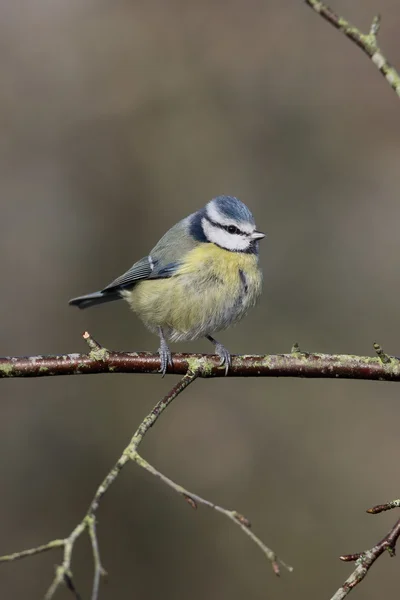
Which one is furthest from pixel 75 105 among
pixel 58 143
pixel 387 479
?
pixel 387 479

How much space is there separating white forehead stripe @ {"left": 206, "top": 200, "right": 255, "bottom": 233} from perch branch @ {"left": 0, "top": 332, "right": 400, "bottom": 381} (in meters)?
0.95

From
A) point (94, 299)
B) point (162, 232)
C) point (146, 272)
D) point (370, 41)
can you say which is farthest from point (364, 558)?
point (162, 232)

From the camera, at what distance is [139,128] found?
22.3 feet

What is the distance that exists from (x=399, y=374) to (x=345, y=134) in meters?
4.80

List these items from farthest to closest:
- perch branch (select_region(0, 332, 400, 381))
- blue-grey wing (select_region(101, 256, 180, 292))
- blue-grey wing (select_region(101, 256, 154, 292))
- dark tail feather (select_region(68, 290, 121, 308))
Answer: dark tail feather (select_region(68, 290, 121, 308)), blue-grey wing (select_region(101, 256, 154, 292)), blue-grey wing (select_region(101, 256, 180, 292)), perch branch (select_region(0, 332, 400, 381))

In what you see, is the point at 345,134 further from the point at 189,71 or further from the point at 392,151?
the point at 189,71

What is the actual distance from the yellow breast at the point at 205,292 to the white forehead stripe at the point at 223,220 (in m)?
0.13

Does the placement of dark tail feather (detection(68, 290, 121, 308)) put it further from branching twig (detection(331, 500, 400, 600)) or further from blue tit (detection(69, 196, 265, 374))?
branching twig (detection(331, 500, 400, 600))

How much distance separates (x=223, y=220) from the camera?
3.35 m

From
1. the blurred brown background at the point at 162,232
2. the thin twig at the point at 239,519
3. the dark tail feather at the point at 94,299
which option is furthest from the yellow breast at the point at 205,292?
the blurred brown background at the point at 162,232

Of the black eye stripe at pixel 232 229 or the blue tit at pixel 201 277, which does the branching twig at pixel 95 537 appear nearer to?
the blue tit at pixel 201 277

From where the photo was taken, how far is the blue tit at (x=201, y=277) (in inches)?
124

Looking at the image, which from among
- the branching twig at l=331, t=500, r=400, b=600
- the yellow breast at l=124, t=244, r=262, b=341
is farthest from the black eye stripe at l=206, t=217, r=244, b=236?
the branching twig at l=331, t=500, r=400, b=600

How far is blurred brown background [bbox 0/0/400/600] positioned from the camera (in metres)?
5.38
